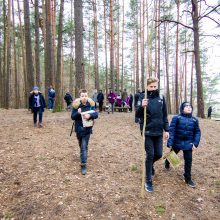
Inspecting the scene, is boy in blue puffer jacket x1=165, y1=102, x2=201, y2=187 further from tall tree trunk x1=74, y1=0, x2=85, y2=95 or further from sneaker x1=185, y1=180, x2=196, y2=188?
tall tree trunk x1=74, y1=0, x2=85, y2=95

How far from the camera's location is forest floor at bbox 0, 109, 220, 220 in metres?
4.12

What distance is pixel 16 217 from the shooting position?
3945 millimetres

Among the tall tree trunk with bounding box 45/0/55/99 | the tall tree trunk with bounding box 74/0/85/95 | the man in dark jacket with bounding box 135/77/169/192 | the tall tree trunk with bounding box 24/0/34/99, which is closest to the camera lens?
the man in dark jacket with bounding box 135/77/169/192

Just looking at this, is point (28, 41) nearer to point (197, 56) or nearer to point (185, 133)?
point (197, 56)

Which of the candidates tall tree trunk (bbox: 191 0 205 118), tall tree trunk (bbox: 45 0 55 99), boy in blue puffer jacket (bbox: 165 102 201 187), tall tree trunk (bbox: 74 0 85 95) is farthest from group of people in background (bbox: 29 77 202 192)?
tall tree trunk (bbox: 191 0 205 118)

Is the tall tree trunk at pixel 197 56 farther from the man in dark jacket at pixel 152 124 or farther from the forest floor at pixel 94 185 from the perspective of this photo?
the man in dark jacket at pixel 152 124

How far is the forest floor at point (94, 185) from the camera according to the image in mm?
4125

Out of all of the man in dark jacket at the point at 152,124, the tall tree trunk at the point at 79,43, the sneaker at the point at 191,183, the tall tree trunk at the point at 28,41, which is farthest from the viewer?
the tall tree trunk at the point at 28,41

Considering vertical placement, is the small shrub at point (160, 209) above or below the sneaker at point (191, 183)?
below

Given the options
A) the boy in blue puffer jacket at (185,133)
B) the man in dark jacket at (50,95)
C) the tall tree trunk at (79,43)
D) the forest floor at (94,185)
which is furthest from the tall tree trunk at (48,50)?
the boy in blue puffer jacket at (185,133)

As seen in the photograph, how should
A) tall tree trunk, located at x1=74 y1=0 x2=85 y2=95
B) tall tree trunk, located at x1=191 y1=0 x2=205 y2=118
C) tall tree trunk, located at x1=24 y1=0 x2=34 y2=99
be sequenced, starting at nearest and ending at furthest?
tall tree trunk, located at x1=74 y1=0 x2=85 y2=95
tall tree trunk, located at x1=191 y1=0 x2=205 y2=118
tall tree trunk, located at x1=24 y1=0 x2=34 y2=99

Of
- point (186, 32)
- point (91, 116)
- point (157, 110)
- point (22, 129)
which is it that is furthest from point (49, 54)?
point (186, 32)

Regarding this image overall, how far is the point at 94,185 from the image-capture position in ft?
15.9

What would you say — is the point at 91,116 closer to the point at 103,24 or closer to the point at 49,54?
the point at 49,54
